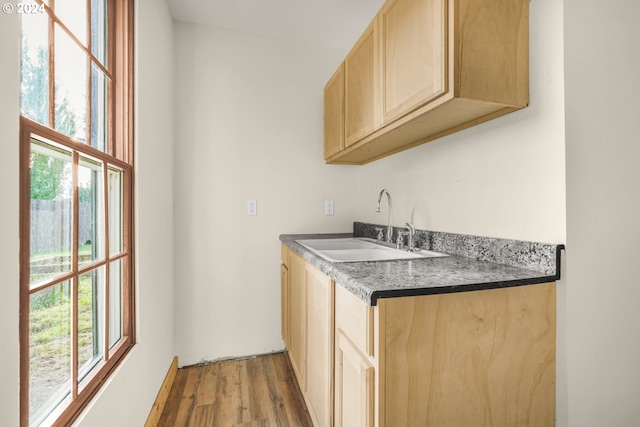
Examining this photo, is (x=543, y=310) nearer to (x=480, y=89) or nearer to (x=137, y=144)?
(x=480, y=89)

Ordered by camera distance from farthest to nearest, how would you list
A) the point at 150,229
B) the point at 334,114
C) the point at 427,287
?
1. the point at 334,114
2. the point at 150,229
3. the point at 427,287

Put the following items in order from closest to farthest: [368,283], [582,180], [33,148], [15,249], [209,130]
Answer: [15,249]
[33,148]
[368,283]
[582,180]
[209,130]

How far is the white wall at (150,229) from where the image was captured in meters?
1.24

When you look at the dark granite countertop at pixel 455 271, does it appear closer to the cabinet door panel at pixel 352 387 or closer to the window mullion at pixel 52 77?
the cabinet door panel at pixel 352 387

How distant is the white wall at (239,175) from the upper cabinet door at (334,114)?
203 mm

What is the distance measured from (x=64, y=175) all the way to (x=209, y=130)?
1350 mm

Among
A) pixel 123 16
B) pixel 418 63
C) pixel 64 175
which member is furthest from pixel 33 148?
pixel 418 63

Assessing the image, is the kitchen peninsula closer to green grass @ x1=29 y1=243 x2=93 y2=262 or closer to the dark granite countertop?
the dark granite countertop

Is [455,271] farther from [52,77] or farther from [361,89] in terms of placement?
[52,77]

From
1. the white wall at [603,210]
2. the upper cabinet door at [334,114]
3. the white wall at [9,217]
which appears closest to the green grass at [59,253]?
the white wall at [9,217]

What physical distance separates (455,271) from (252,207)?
61.9 inches

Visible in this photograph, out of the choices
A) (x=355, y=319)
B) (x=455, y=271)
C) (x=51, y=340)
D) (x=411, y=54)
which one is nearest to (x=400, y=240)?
(x=455, y=271)

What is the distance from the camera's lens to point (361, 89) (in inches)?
62.0

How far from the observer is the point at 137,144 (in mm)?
1398
